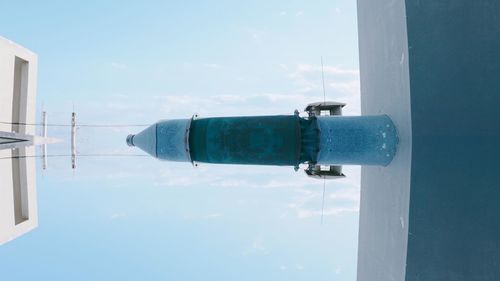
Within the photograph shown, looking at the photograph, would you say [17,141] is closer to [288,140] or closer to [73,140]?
[73,140]

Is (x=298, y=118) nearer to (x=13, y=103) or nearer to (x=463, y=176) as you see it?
(x=463, y=176)

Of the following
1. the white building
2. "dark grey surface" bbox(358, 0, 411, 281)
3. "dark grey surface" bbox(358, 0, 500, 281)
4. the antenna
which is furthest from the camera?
the antenna

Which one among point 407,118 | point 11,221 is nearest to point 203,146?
point 407,118

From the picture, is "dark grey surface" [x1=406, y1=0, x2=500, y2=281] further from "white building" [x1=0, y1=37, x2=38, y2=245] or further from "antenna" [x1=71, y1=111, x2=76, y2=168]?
"antenna" [x1=71, y1=111, x2=76, y2=168]

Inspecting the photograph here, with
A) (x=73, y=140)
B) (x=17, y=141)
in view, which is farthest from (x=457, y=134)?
(x=73, y=140)

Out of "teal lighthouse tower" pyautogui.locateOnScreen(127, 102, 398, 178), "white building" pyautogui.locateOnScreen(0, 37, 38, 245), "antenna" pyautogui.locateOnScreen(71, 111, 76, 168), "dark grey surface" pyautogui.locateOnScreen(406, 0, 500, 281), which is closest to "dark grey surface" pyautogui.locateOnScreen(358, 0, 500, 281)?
"dark grey surface" pyautogui.locateOnScreen(406, 0, 500, 281)

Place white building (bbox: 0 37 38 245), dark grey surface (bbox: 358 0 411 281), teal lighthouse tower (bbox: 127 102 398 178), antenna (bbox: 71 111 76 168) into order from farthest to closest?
antenna (bbox: 71 111 76 168) < white building (bbox: 0 37 38 245) < teal lighthouse tower (bbox: 127 102 398 178) < dark grey surface (bbox: 358 0 411 281)

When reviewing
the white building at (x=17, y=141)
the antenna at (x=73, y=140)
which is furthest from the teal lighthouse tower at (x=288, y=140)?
the antenna at (x=73, y=140)

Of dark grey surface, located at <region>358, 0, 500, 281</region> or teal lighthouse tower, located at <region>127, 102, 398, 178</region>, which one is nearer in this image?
dark grey surface, located at <region>358, 0, 500, 281</region>
